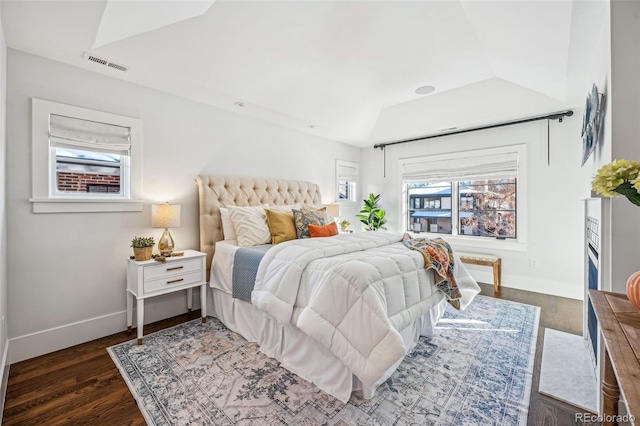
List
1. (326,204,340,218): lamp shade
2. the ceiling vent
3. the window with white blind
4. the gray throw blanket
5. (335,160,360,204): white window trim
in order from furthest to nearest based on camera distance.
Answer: (335,160,360,204): white window trim → (326,204,340,218): lamp shade → the window with white blind → the gray throw blanket → the ceiling vent

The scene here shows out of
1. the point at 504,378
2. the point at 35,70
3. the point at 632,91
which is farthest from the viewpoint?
the point at 35,70

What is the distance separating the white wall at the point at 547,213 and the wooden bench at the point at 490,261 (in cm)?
15

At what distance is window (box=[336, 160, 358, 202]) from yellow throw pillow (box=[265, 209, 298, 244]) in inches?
90.4

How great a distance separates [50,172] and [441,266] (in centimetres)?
333

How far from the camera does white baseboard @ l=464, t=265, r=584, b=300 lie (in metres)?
3.65

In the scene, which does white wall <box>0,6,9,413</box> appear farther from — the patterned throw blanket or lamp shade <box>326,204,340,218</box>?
lamp shade <box>326,204,340,218</box>

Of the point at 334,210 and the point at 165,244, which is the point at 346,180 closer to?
the point at 334,210

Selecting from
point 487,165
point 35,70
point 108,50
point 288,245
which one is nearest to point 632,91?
point 288,245

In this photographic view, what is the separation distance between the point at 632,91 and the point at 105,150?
3.80m

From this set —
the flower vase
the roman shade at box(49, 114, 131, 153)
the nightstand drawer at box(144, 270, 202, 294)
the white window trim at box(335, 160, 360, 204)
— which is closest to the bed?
the nightstand drawer at box(144, 270, 202, 294)

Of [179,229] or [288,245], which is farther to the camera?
[179,229]

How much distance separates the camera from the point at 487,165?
4316 millimetres

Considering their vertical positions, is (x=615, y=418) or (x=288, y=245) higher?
(x=288, y=245)

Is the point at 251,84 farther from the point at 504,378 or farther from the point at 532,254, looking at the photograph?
the point at 532,254
